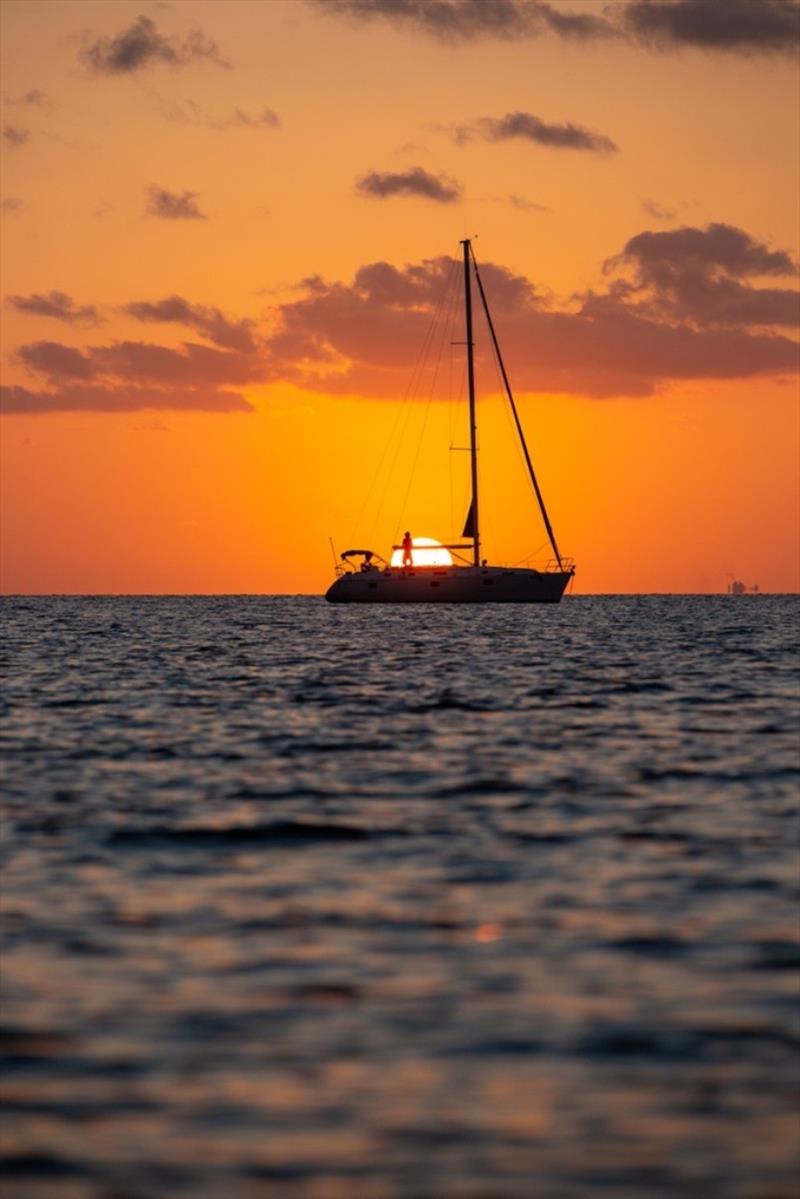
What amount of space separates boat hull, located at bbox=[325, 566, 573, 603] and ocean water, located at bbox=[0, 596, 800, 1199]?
104 metres

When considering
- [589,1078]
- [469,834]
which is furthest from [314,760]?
[589,1078]

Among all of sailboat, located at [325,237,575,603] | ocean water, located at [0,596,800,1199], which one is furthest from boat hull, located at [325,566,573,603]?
ocean water, located at [0,596,800,1199]

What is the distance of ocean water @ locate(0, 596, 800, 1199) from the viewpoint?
8.16 meters

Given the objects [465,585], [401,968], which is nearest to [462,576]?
[465,585]

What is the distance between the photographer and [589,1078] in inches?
364

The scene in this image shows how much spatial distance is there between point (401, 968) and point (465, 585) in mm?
121976

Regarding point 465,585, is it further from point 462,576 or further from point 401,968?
point 401,968

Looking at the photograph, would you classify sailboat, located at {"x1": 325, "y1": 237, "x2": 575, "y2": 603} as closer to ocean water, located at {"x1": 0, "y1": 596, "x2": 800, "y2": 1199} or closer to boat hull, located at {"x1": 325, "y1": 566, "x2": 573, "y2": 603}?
boat hull, located at {"x1": 325, "y1": 566, "x2": 573, "y2": 603}

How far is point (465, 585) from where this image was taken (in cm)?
13362

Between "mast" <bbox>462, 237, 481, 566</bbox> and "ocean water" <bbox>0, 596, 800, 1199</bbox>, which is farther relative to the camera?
"mast" <bbox>462, 237, 481, 566</bbox>

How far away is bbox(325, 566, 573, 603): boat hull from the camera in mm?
132125

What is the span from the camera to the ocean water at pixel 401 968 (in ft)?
26.8

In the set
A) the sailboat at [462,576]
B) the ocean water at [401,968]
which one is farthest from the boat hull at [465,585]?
the ocean water at [401,968]

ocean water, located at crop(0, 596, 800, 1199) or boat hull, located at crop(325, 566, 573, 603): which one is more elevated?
boat hull, located at crop(325, 566, 573, 603)
